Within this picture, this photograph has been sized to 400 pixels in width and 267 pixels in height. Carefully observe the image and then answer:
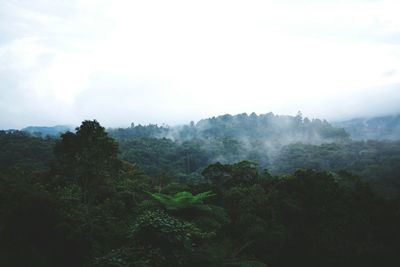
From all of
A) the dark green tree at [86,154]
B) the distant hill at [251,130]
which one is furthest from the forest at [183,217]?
the distant hill at [251,130]

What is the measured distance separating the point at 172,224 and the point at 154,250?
692 millimetres

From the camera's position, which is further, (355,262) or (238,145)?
(238,145)

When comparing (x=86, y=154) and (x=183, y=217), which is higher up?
(x=86, y=154)

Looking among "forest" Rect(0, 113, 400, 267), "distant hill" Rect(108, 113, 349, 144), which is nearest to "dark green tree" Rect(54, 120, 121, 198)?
"forest" Rect(0, 113, 400, 267)

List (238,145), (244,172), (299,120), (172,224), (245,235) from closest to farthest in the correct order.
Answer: (172,224) < (245,235) < (244,172) < (238,145) < (299,120)

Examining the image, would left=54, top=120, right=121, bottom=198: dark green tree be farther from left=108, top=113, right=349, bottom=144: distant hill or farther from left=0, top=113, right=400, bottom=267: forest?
left=108, top=113, right=349, bottom=144: distant hill

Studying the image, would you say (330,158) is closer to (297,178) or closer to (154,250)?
(297,178)

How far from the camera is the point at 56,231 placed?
7.32 meters

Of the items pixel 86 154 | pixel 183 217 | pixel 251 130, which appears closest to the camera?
pixel 183 217

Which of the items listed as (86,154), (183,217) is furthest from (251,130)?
(183,217)

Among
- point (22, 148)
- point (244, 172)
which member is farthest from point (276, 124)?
point (244, 172)

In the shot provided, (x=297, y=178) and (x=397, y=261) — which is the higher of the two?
(x=297, y=178)

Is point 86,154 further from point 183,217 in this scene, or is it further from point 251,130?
point 251,130

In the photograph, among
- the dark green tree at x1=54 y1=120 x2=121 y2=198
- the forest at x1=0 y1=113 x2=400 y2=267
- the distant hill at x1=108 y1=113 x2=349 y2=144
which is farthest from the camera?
the distant hill at x1=108 y1=113 x2=349 y2=144
